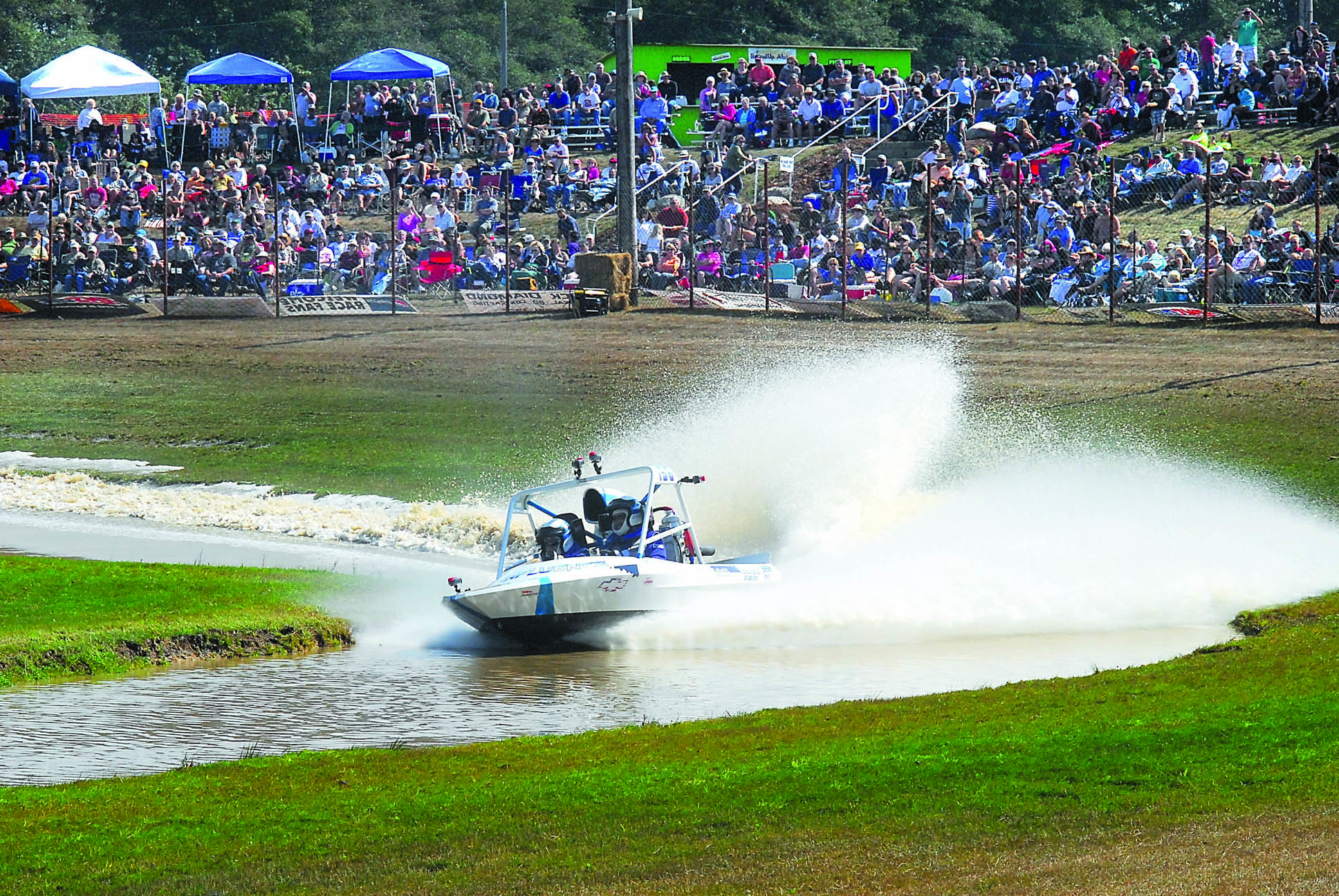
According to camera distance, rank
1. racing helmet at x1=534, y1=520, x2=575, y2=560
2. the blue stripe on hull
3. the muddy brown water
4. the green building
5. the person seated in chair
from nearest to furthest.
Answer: the muddy brown water < the blue stripe on hull < racing helmet at x1=534, y1=520, x2=575, y2=560 < the person seated in chair < the green building

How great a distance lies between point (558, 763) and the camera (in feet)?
39.7

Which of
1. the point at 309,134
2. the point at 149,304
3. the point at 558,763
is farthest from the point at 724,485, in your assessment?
the point at 309,134

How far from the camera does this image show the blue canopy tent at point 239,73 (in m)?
52.8

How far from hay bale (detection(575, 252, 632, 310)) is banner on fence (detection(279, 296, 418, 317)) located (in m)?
4.29

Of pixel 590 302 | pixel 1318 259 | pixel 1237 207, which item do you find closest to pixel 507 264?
pixel 590 302

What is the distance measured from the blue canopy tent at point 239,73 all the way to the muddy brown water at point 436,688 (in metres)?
35.7

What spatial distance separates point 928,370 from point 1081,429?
3259 millimetres

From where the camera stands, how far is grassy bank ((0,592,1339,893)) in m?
9.01

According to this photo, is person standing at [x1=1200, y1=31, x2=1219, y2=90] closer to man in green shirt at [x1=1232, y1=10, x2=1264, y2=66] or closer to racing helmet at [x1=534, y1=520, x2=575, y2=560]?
man in green shirt at [x1=1232, y1=10, x2=1264, y2=66]

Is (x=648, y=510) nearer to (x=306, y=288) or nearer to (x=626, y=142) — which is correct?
(x=626, y=142)

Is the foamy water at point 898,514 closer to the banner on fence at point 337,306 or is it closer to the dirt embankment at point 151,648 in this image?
the dirt embankment at point 151,648

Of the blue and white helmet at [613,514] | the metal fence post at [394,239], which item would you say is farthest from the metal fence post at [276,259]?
the blue and white helmet at [613,514]

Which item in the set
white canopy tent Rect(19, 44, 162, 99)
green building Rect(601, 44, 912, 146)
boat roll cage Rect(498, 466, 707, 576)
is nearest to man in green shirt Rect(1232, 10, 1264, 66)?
green building Rect(601, 44, 912, 146)

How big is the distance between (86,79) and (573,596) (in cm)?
4198
